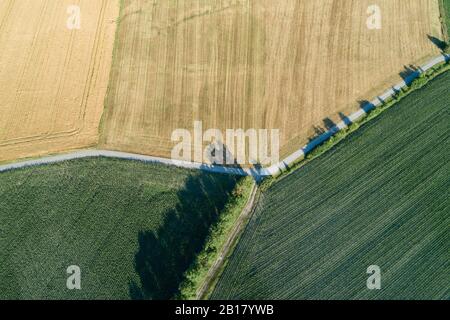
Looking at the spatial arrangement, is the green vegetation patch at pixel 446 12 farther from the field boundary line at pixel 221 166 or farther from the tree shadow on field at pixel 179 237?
the tree shadow on field at pixel 179 237

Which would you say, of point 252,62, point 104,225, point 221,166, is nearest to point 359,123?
point 252,62

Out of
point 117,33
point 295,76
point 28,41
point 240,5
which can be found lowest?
point 295,76

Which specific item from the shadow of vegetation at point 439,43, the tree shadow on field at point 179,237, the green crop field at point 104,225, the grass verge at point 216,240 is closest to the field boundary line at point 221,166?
the green crop field at point 104,225

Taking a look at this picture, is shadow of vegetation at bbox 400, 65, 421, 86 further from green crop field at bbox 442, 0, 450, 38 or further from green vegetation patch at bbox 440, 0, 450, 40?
green crop field at bbox 442, 0, 450, 38

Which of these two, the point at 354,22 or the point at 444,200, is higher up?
the point at 354,22

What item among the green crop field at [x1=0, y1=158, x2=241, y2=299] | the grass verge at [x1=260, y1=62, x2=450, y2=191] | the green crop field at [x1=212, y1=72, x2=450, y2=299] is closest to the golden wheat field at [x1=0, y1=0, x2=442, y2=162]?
the grass verge at [x1=260, y1=62, x2=450, y2=191]

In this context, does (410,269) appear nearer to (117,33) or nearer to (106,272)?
(106,272)
